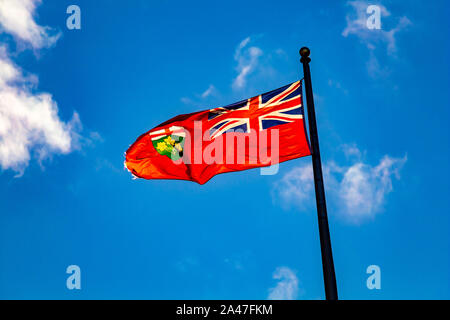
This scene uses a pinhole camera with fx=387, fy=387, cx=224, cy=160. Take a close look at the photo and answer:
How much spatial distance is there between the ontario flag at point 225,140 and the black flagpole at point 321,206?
0.59 meters

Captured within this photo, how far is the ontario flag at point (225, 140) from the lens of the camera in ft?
32.4

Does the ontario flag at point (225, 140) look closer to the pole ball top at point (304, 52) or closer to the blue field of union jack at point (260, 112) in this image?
the blue field of union jack at point (260, 112)

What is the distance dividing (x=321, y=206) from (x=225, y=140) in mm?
4118

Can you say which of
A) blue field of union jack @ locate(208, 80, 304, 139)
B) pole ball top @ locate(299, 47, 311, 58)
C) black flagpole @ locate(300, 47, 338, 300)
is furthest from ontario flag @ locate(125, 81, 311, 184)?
pole ball top @ locate(299, 47, 311, 58)

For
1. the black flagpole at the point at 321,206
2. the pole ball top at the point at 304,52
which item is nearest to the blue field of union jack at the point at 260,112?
the black flagpole at the point at 321,206

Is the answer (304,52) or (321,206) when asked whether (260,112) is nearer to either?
(304,52)

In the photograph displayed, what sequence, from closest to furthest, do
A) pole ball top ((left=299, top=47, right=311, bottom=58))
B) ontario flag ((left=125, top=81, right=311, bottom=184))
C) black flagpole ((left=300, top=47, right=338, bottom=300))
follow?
black flagpole ((left=300, top=47, right=338, bottom=300)) < ontario flag ((left=125, top=81, right=311, bottom=184)) < pole ball top ((left=299, top=47, right=311, bottom=58))

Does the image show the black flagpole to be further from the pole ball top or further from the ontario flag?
the ontario flag

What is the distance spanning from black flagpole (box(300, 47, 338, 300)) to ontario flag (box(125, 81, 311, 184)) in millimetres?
593

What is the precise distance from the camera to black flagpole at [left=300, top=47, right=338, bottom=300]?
7012mm
